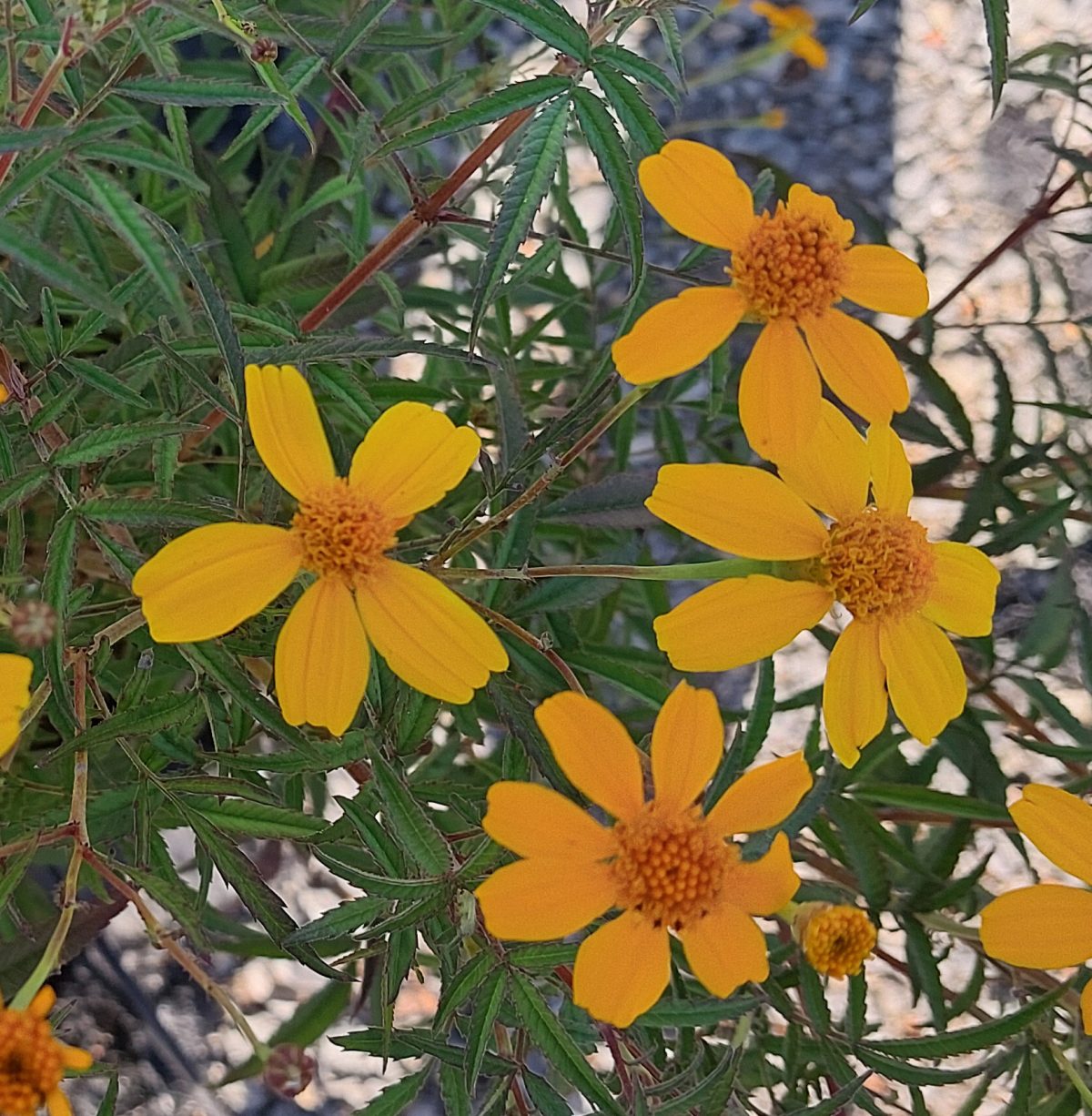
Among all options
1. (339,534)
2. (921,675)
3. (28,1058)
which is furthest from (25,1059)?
(921,675)

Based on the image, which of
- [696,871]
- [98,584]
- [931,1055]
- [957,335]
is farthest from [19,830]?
[957,335]

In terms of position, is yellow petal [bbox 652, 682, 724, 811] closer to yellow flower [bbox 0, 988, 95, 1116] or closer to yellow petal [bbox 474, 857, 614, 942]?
yellow petal [bbox 474, 857, 614, 942]

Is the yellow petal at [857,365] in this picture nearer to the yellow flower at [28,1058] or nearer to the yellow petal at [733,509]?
the yellow petal at [733,509]

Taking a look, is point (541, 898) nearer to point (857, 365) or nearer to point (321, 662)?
point (321, 662)

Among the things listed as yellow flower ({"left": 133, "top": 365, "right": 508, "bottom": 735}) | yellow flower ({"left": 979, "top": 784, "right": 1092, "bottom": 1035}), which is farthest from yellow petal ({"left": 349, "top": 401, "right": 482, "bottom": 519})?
yellow flower ({"left": 979, "top": 784, "right": 1092, "bottom": 1035})

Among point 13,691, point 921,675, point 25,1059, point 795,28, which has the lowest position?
point 25,1059

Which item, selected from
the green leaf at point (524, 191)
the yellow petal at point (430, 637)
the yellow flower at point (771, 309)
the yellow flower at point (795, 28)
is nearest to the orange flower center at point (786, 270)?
the yellow flower at point (771, 309)
